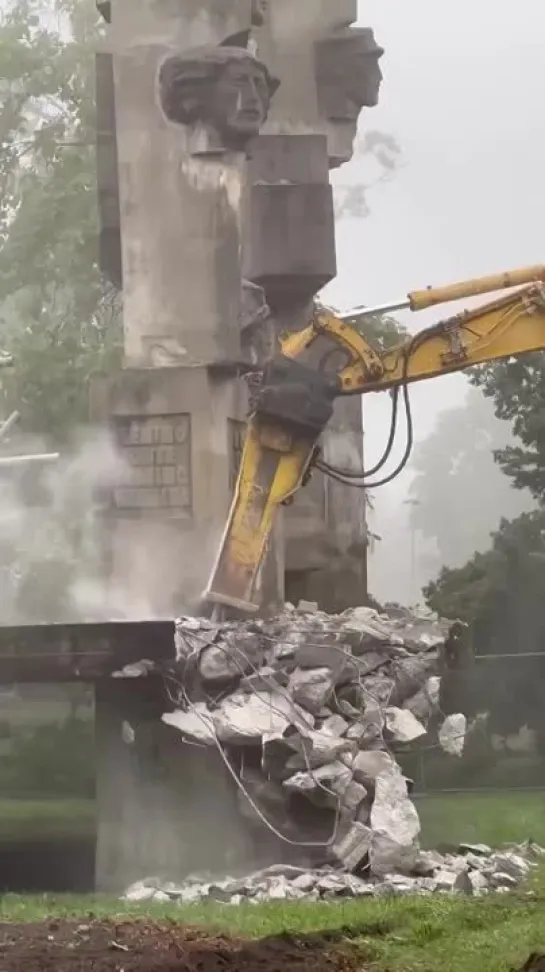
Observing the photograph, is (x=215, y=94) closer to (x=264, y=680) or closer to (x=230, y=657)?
(x=230, y=657)

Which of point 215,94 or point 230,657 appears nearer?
point 230,657

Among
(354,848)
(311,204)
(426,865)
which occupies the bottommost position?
(426,865)

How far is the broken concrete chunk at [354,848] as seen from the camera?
9367mm

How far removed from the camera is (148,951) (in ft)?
21.3

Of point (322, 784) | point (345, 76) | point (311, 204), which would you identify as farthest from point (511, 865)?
point (345, 76)

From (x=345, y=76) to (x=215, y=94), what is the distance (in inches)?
111

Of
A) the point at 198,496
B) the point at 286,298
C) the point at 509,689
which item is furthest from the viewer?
the point at 509,689

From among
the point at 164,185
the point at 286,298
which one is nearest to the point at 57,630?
the point at 164,185

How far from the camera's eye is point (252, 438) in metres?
11.1

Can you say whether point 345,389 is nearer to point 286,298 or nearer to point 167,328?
point 167,328

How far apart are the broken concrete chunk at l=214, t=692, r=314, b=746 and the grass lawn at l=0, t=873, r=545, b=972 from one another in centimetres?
131

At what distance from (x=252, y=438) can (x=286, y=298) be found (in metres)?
3.79

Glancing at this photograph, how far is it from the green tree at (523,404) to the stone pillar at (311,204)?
4.27 m

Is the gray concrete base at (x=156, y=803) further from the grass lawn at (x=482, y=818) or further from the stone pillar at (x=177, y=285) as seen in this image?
the stone pillar at (x=177, y=285)
